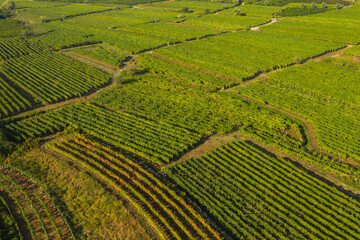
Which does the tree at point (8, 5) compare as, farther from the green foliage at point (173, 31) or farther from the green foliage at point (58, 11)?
the green foliage at point (173, 31)

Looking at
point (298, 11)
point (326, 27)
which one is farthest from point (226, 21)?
point (298, 11)

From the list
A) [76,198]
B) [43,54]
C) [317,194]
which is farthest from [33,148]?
[43,54]

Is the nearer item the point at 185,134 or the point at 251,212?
the point at 251,212

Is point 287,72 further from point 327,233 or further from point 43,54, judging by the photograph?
point 43,54

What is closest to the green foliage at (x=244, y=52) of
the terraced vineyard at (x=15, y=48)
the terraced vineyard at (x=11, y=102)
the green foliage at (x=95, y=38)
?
the green foliage at (x=95, y=38)

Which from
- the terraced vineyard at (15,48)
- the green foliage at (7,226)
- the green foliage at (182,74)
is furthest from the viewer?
the terraced vineyard at (15,48)

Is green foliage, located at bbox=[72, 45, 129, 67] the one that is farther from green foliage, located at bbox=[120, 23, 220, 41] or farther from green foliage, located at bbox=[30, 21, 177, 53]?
green foliage, located at bbox=[120, 23, 220, 41]
